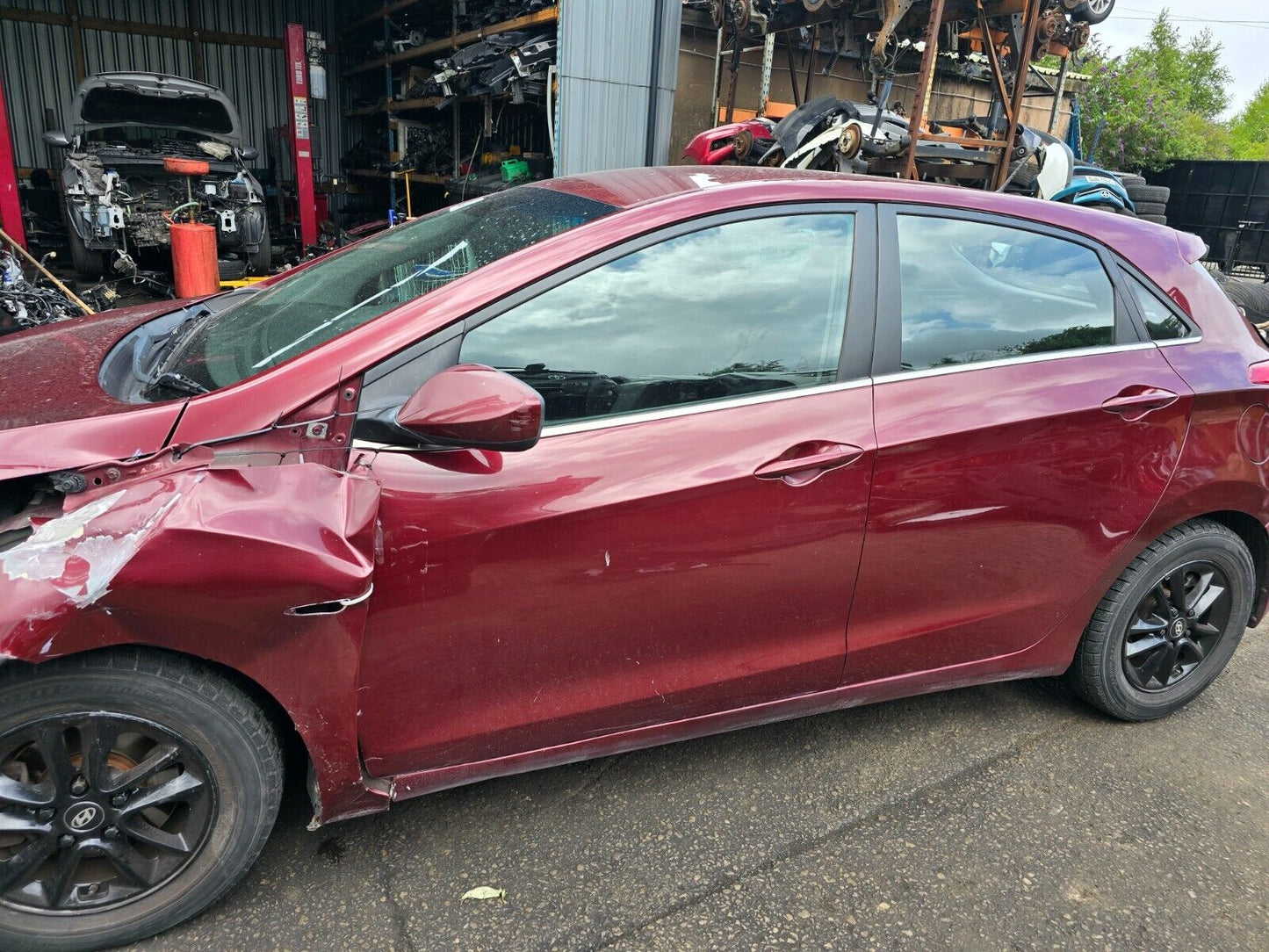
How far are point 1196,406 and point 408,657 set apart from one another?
2.29 m

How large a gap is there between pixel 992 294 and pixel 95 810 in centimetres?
247

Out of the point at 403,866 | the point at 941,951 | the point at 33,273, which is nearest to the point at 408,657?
the point at 403,866

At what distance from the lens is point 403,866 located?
2152 millimetres

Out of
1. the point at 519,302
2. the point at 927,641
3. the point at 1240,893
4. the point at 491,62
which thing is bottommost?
the point at 1240,893

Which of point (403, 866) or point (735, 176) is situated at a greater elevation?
point (735, 176)

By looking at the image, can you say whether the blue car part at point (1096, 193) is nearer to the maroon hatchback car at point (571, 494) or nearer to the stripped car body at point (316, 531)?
the maroon hatchback car at point (571, 494)

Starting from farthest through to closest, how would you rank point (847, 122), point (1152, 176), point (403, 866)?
point (1152, 176) < point (847, 122) < point (403, 866)

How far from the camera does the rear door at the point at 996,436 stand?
2.26m

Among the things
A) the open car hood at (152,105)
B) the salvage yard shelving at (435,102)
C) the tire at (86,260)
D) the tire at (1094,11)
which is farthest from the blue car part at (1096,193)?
the tire at (86,260)

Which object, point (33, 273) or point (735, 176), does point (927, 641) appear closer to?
point (735, 176)

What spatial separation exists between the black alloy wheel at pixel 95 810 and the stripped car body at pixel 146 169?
7322 mm

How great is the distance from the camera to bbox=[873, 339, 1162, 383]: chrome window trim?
2260 mm

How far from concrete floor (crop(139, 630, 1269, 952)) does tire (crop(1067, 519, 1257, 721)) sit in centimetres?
16

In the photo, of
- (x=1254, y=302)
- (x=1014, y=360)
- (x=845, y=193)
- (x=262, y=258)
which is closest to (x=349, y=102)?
(x=262, y=258)
